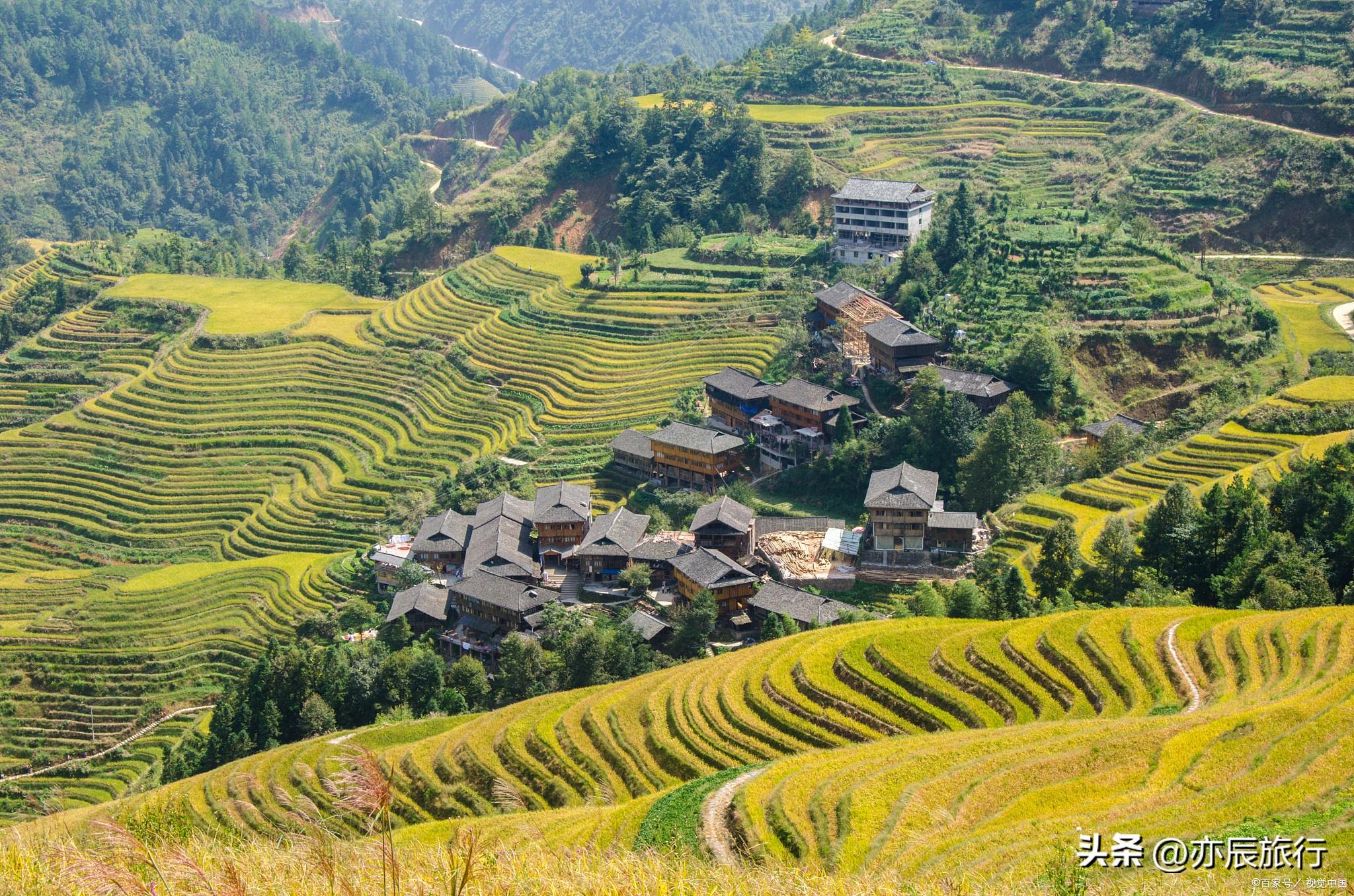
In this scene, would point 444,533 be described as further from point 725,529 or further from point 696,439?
point 725,529

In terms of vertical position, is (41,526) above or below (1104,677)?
below

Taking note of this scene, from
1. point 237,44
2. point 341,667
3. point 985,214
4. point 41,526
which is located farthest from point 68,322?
point 237,44

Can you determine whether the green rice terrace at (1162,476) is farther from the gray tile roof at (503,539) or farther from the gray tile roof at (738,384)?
the gray tile roof at (503,539)

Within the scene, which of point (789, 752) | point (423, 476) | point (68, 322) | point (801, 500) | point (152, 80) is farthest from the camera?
point (152, 80)

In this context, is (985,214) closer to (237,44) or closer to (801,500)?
(801,500)

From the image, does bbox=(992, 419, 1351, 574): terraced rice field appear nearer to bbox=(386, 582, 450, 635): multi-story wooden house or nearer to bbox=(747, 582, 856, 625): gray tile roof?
bbox=(747, 582, 856, 625): gray tile roof

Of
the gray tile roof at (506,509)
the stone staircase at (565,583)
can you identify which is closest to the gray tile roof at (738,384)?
the gray tile roof at (506,509)
